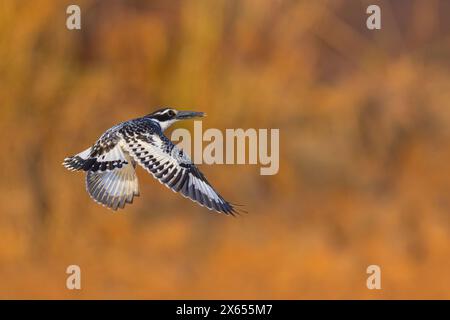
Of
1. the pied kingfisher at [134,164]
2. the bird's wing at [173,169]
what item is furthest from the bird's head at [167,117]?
the bird's wing at [173,169]

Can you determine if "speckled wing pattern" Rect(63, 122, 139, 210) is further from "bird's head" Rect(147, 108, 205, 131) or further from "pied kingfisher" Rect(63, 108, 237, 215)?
"bird's head" Rect(147, 108, 205, 131)

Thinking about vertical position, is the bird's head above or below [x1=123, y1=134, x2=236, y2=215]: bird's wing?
above

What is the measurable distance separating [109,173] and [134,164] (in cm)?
8

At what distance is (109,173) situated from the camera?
3.26 metres

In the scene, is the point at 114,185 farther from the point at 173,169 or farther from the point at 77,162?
the point at 173,169

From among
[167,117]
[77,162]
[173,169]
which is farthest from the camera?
[167,117]

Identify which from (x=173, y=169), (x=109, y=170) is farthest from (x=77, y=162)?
(x=173, y=169)

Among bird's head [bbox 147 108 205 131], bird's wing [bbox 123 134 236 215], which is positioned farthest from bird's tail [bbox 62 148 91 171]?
bird's head [bbox 147 108 205 131]

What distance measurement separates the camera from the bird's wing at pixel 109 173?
3191 millimetres

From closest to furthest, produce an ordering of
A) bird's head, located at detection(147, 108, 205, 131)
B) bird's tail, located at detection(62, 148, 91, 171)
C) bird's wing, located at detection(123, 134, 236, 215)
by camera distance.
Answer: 1. bird's wing, located at detection(123, 134, 236, 215)
2. bird's tail, located at detection(62, 148, 91, 171)
3. bird's head, located at detection(147, 108, 205, 131)

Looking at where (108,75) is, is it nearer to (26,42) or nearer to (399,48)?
(26,42)

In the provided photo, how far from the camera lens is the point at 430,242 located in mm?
5707

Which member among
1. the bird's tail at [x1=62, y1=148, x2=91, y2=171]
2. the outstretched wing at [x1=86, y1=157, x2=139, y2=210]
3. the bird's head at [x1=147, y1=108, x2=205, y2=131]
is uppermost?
the bird's head at [x1=147, y1=108, x2=205, y2=131]

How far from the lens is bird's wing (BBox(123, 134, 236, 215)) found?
9.94 feet
